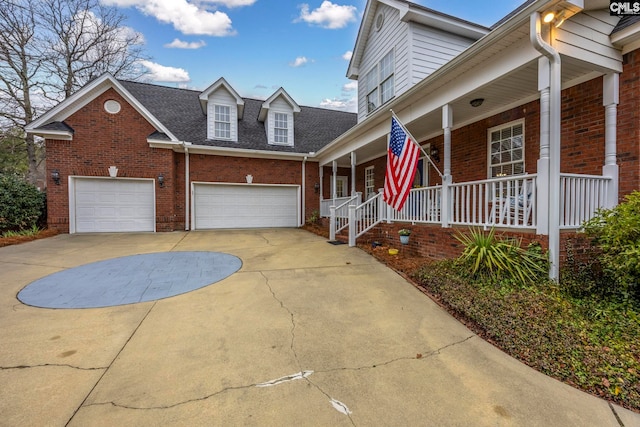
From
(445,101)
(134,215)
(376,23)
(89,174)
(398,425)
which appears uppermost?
(376,23)

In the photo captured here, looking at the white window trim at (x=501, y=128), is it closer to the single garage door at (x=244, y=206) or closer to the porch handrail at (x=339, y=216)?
the porch handrail at (x=339, y=216)

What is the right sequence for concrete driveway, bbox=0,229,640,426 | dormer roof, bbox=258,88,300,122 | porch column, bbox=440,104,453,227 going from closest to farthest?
concrete driveway, bbox=0,229,640,426 → porch column, bbox=440,104,453,227 → dormer roof, bbox=258,88,300,122

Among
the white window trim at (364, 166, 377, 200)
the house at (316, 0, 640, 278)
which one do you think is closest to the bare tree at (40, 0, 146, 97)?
the white window trim at (364, 166, 377, 200)

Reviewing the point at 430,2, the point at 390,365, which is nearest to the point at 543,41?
the point at 390,365

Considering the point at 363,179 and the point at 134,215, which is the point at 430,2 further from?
the point at 134,215

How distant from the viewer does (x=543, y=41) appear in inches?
147

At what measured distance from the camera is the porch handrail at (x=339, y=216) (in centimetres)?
858

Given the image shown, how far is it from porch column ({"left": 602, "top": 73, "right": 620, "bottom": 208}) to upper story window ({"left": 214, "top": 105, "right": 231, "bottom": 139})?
1205 centimetres

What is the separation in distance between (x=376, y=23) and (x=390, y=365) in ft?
36.9

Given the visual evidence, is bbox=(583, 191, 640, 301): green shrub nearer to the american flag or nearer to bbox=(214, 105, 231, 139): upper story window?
the american flag

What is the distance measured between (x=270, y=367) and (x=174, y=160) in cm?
1106

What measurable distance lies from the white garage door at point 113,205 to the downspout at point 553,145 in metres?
12.1

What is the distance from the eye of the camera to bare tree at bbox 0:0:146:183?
13.8 m

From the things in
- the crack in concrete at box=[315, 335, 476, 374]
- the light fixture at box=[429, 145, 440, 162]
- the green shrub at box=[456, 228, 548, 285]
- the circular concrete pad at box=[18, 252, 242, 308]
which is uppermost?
the light fixture at box=[429, 145, 440, 162]
